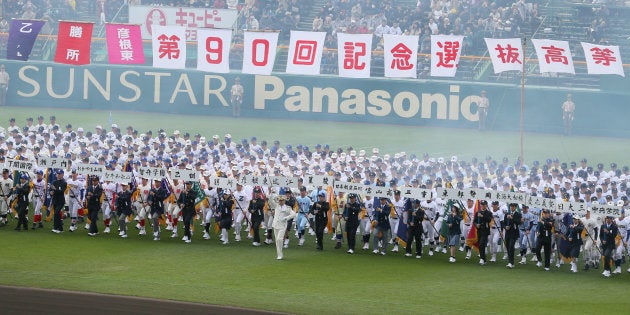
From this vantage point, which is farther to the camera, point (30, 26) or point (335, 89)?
point (335, 89)

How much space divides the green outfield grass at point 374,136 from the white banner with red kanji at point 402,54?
503cm

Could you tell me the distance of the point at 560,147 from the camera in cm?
4019

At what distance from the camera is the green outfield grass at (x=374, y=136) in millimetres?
39375

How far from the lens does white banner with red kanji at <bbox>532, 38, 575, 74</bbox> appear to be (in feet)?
110

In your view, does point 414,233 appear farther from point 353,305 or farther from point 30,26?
point 30,26

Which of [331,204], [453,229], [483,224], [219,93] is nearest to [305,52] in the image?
[331,204]

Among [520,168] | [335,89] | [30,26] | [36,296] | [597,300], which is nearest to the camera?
[36,296]

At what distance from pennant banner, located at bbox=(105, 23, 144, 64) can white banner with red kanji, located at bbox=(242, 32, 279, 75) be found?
334 cm

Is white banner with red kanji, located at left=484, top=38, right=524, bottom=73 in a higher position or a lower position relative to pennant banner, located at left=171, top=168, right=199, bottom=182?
higher

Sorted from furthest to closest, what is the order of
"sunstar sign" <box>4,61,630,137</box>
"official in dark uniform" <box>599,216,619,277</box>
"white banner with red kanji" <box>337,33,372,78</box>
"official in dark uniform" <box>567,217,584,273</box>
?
"sunstar sign" <box>4,61,630,137</box>
"white banner with red kanji" <box>337,33,372,78</box>
"official in dark uniform" <box>567,217,584,273</box>
"official in dark uniform" <box>599,216,619,277</box>

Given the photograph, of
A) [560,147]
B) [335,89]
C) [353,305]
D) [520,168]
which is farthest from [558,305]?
[335,89]

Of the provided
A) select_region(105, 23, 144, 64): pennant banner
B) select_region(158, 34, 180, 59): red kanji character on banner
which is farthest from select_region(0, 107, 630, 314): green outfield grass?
select_region(105, 23, 144, 64): pennant banner

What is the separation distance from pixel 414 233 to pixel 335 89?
1867cm

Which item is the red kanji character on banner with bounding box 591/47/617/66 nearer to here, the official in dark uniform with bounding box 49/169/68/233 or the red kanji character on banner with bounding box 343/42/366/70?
the red kanji character on banner with bounding box 343/42/366/70
